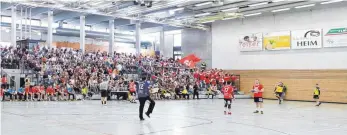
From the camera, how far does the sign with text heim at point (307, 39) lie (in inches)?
1277

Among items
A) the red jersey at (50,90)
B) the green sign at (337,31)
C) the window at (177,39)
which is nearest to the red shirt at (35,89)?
the red jersey at (50,90)

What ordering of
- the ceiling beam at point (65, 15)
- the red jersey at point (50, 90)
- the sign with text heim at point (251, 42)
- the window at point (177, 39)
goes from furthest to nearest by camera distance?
1. the window at point (177, 39)
2. the ceiling beam at point (65, 15)
3. the sign with text heim at point (251, 42)
4. the red jersey at point (50, 90)

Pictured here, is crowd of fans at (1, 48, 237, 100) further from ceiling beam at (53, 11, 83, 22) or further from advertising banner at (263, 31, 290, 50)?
ceiling beam at (53, 11, 83, 22)

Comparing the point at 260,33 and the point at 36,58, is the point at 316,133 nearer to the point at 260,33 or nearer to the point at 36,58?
the point at 36,58

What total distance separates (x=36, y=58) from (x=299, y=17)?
22798 mm

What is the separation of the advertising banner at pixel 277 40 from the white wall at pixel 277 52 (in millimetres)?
453

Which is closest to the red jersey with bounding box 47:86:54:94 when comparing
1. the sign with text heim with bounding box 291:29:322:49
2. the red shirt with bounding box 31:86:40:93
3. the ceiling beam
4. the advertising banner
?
the red shirt with bounding box 31:86:40:93

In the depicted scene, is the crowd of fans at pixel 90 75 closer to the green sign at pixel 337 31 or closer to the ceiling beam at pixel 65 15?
the ceiling beam at pixel 65 15

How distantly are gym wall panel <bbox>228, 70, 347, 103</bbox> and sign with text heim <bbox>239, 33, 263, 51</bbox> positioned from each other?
2.29 metres

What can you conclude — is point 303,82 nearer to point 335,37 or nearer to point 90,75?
point 335,37

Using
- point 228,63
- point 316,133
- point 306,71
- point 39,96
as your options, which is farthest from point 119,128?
point 228,63

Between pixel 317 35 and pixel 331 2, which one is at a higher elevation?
pixel 331 2

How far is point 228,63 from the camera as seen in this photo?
3988cm

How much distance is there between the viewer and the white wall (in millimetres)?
31547
